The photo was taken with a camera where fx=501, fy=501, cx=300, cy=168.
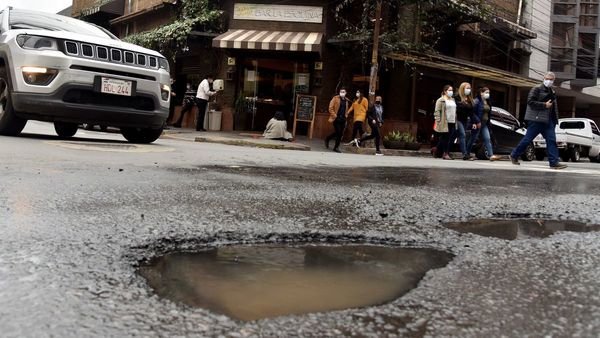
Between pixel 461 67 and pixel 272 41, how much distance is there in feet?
24.3

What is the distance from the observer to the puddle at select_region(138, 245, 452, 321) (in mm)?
1511

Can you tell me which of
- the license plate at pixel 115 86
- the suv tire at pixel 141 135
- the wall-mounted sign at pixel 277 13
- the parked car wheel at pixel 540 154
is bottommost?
the suv tire at pixel 141 135

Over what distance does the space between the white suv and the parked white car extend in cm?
1516

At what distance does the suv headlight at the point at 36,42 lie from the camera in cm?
626

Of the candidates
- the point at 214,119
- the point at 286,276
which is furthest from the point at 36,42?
the point at 214,119

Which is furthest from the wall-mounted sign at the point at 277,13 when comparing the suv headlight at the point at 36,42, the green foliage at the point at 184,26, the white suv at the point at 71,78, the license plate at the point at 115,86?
the suv headlight at the point at 36,42

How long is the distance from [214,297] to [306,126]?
1574 cm

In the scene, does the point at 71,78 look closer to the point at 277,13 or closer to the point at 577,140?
the point at 277,13

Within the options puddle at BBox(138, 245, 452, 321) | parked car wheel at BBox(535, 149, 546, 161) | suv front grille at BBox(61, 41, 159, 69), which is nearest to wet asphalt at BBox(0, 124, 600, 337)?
puddle at BBox(138, 245, 452, 321)

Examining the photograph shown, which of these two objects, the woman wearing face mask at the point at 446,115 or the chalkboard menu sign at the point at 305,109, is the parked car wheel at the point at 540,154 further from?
the chalkboard menu sign at the point at 305,109

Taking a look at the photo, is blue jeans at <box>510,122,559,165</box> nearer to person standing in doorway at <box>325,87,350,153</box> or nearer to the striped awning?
person standing in doorway at <box>325,87,350,153</box>

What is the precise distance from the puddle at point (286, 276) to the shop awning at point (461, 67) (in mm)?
14416

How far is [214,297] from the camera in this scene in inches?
60.2

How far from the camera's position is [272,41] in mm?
16047
